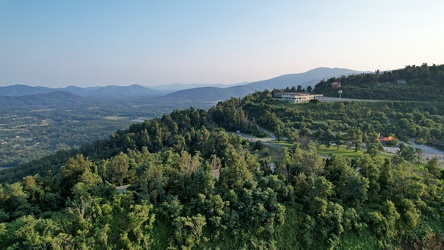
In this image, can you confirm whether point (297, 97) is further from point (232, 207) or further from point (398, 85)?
point (232, 207)

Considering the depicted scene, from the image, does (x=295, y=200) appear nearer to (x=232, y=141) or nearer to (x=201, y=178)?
(x=201, y=178)

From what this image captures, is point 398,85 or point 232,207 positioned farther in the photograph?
point 398,85

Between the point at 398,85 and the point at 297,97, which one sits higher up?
the point at 398,85

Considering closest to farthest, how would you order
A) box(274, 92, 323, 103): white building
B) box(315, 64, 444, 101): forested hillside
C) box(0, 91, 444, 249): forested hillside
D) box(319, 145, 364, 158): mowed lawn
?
1. box(0, 91, 444, 249): forested hillside
2. box(319, 145, 364, 158): mowed lawn
3. box(315, 64, 444, 101): forested hillside
4. box(274, 92, 323, 103): white building

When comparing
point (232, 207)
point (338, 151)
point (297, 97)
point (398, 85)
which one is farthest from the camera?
point (398, 85)

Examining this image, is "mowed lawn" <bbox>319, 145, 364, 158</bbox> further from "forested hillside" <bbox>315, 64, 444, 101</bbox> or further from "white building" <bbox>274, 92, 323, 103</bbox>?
"forested hillside" <bbox>315, 64, 444, 101</bbox>

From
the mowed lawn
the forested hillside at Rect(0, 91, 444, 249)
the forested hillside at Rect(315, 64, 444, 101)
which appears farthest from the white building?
the forested hillside at Rect(0, 91, 444, 249)

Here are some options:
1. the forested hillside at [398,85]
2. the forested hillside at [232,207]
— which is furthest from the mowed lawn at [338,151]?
the forested hillside at [398,85]

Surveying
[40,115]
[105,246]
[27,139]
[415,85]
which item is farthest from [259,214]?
[40,115]

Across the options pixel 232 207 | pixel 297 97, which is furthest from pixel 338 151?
pixel 297 97
